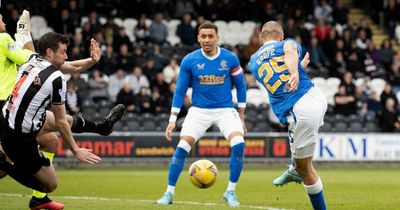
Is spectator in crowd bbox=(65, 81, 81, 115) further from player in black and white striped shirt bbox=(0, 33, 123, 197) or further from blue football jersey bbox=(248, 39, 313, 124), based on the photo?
blue football jersey bbox=(248, 39, 313, 124)

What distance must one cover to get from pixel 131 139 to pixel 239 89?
10359 millimetres

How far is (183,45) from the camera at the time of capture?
90.3ft

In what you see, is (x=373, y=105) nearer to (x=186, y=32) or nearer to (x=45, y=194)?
(x=186, y=32)

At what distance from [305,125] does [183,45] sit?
1771 cm

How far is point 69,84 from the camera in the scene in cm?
2370

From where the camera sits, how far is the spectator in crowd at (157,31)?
89.6 ft

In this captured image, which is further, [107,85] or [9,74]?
[107,85]

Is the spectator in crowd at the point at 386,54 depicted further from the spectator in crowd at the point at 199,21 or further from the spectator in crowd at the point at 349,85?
the spectator in crowd at the point at 199,21

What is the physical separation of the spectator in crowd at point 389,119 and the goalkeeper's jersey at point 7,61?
51.6 ft

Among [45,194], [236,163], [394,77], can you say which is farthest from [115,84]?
[45,194]

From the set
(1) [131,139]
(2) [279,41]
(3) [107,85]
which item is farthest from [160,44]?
(2) [279,41]

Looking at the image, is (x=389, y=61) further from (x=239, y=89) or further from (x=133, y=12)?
(x=239, y=89)

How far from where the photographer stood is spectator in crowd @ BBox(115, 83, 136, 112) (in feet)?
79.6

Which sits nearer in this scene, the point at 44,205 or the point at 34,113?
the point at 34,113
